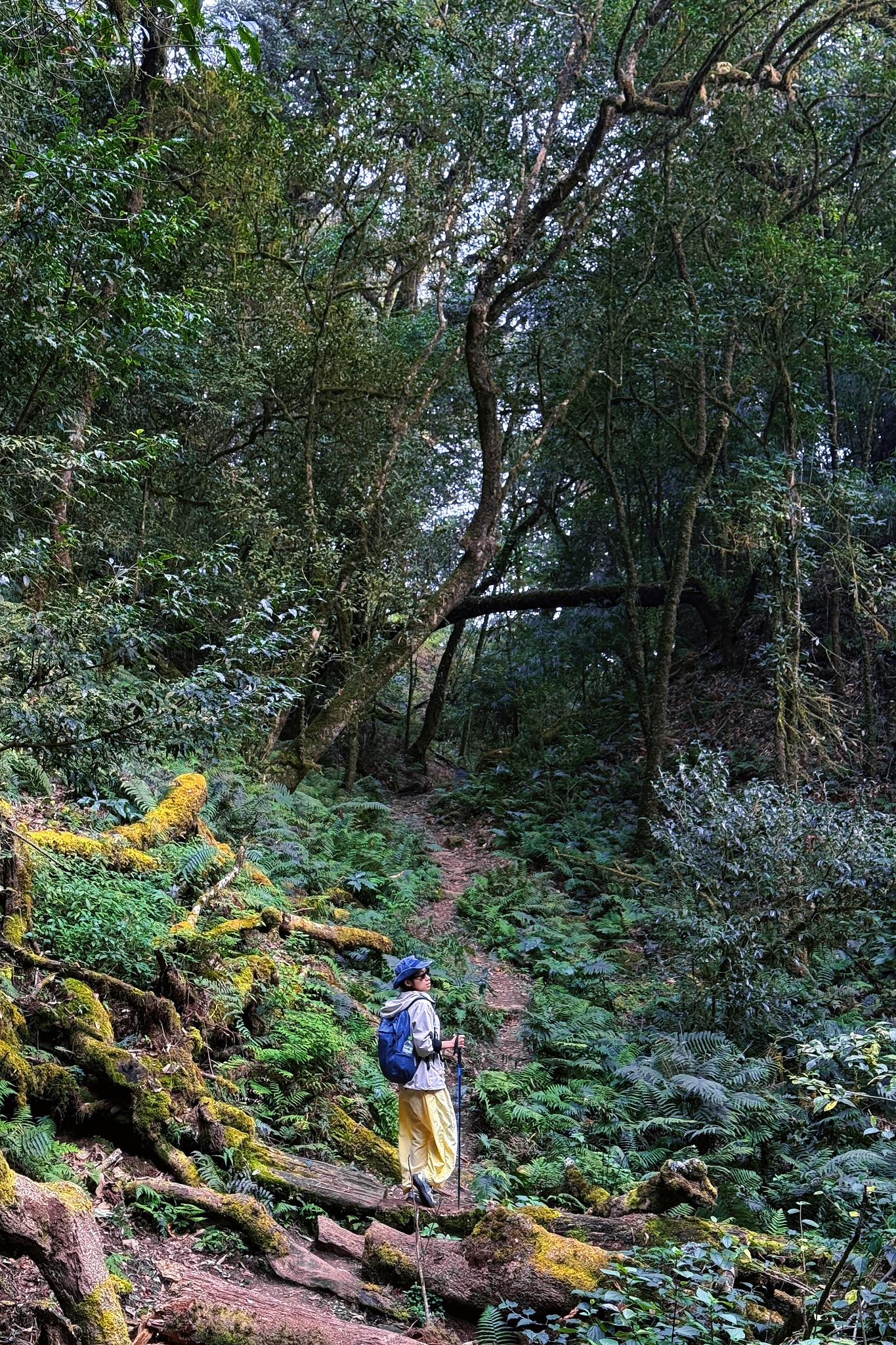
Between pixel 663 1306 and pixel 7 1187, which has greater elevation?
pixel 7 1187

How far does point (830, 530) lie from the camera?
13250 millimetres

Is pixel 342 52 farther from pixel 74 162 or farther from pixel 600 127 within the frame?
pixel 74 162

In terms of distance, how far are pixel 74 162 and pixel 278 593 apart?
4.97m

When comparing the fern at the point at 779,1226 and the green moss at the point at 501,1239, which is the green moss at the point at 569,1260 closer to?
the green moss at the point at 501,1239

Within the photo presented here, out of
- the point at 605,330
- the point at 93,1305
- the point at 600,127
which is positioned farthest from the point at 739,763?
the point at 93,1305

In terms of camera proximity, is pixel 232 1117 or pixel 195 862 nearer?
pixel 232 1117

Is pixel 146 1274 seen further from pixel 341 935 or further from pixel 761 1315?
pixel 341 935

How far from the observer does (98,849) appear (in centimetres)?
691

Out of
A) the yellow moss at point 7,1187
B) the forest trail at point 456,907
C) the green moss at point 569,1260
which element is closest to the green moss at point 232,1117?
the green moss at point 569,1260

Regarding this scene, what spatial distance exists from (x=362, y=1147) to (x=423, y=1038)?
3.71 ft

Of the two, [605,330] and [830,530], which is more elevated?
[605,330]

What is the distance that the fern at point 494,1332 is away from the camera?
4176 mm

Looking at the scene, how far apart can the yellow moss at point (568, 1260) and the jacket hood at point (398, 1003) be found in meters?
1.40

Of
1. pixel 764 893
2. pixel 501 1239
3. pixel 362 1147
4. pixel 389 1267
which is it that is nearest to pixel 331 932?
pixel 362 1147
